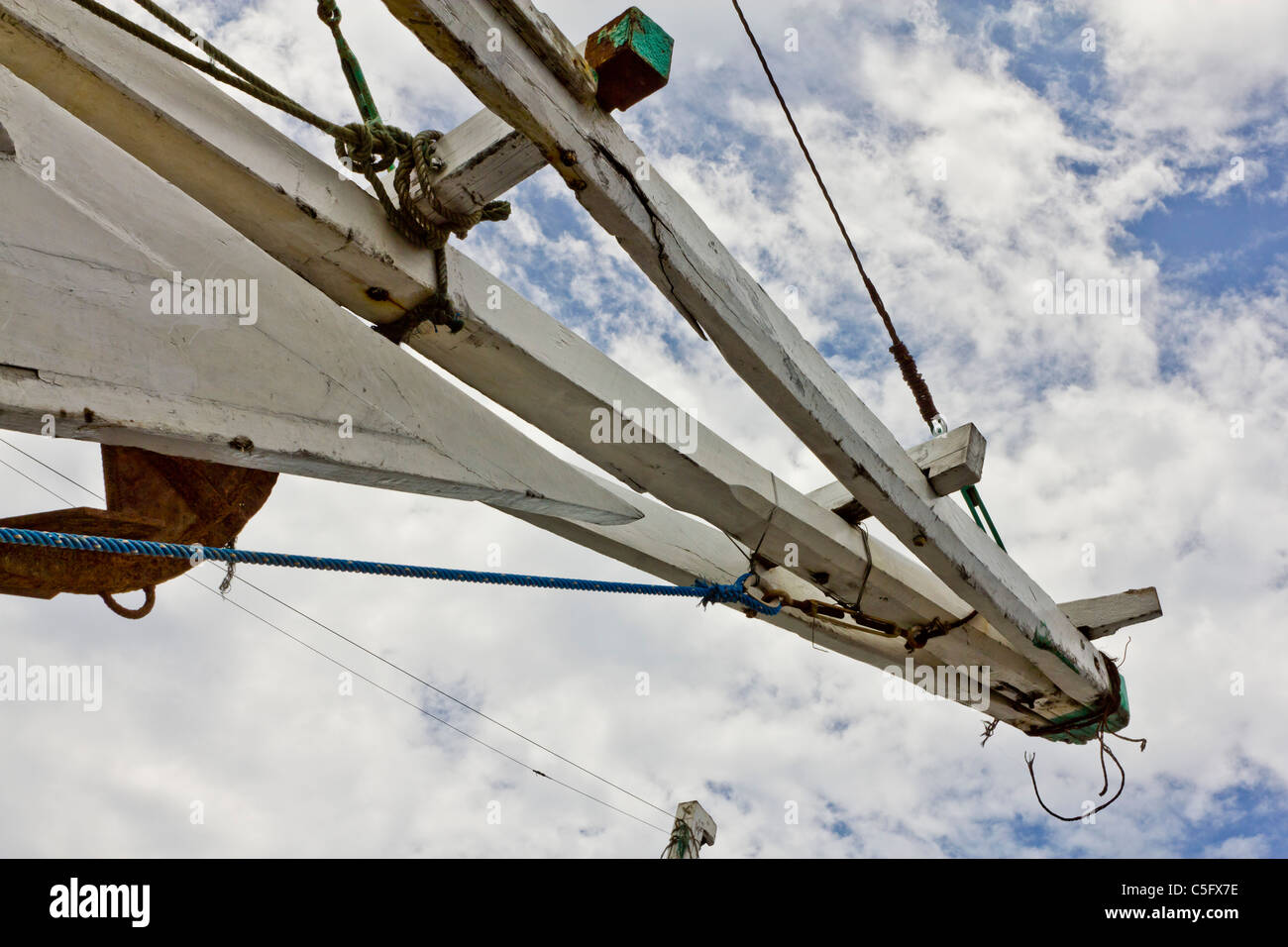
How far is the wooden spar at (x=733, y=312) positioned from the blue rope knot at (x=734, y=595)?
49 centimetres

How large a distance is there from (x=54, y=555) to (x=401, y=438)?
0.70 metres

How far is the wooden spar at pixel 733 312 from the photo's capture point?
2.12 m

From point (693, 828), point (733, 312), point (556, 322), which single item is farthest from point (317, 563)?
point (693, 828)

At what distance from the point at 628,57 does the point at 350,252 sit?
2.45 ft

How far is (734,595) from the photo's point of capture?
3340 mm

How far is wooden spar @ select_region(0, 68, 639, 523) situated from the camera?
1804 millimetres

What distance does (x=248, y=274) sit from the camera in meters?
2.17

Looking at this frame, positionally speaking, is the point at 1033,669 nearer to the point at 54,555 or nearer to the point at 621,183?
the point at 621,183

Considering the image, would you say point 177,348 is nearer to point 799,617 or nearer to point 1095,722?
point 799,617

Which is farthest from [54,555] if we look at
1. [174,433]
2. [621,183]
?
[621,183]

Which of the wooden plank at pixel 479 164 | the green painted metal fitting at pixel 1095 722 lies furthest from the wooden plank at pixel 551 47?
the green painted metal fitting at pixel 1095 722

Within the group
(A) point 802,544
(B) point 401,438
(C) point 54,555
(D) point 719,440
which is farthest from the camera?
(A) point 802,544

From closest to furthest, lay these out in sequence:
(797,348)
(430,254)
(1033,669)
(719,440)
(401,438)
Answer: (401,438)
(430,254)
(797,348)
(719,440)
(1033,669)

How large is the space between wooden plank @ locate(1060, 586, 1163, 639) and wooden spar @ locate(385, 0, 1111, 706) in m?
0.33
